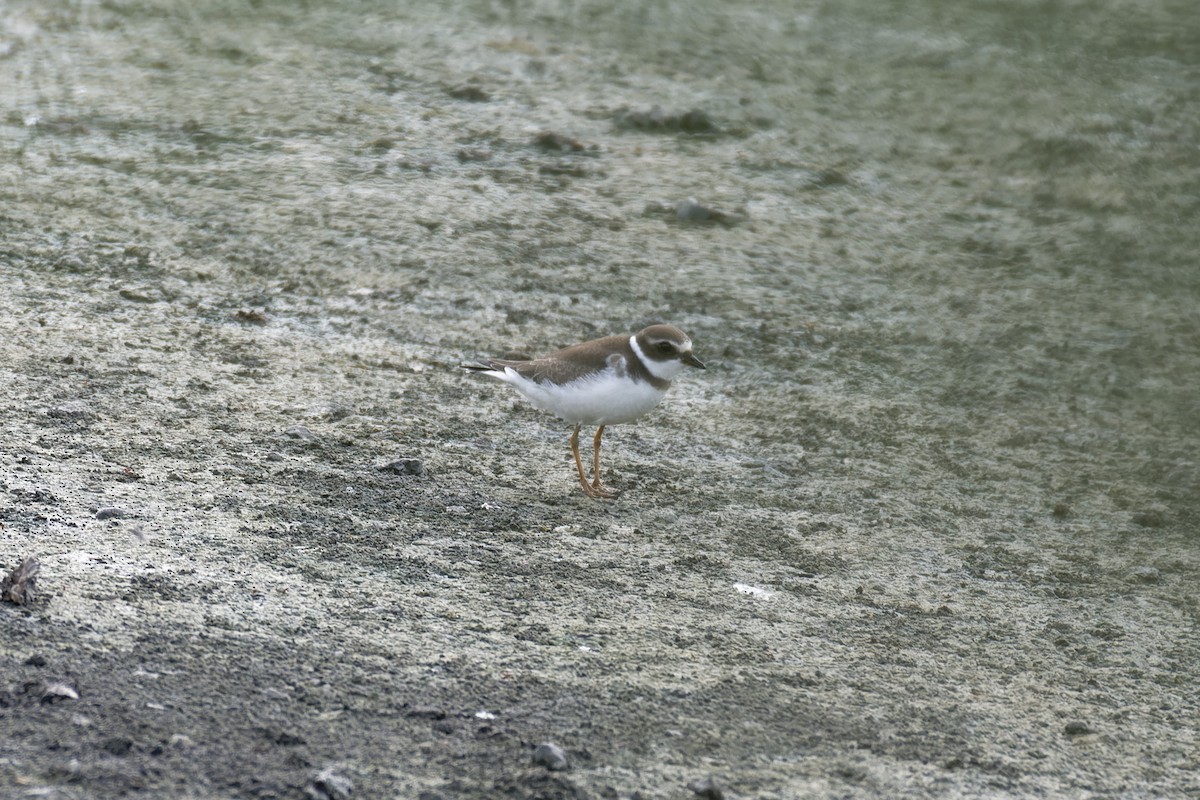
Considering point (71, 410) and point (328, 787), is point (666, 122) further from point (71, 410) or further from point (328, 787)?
point (328, 787)

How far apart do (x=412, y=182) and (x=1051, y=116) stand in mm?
4216

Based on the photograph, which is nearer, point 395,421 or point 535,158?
point 395,421

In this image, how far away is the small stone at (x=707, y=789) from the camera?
3.13 metres

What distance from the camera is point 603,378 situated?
492cm

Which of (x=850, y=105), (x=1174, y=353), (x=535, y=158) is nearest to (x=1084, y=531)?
(x=1174, y=353)

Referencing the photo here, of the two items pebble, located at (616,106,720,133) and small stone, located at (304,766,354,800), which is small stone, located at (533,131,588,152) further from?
small stone, located at (304,766,354,800)

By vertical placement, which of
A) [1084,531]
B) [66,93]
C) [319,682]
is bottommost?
[1084,531]

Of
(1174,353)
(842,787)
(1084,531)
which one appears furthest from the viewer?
(1174,353)

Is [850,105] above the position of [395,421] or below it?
A: above

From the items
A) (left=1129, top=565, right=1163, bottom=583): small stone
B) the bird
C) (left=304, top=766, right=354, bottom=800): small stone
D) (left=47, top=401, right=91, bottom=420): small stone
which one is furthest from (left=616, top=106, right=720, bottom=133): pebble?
(left=304, top=766, right=354, bottom=800): small stone

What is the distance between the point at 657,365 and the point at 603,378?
24cm

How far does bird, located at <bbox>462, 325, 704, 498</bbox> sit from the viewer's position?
4938 mm

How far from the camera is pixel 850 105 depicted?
29.8 feet

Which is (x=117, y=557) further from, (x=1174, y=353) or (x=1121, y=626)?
(x=1174, y=353)
